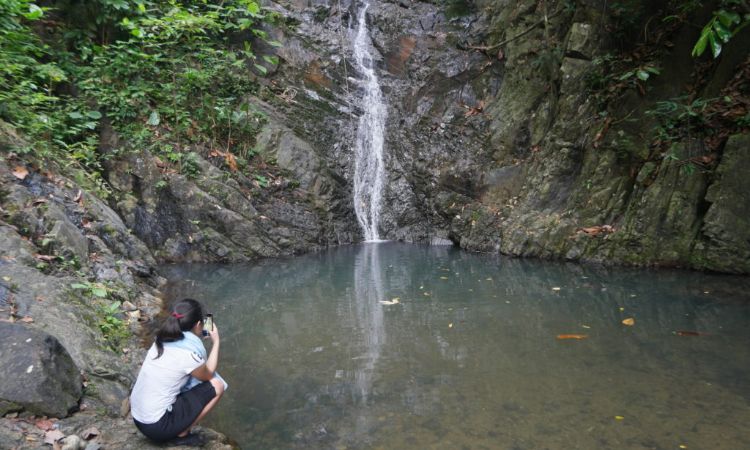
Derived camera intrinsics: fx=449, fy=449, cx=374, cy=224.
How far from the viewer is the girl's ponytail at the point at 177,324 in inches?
101

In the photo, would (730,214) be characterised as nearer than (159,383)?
No

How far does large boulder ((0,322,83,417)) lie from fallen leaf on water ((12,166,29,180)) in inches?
134

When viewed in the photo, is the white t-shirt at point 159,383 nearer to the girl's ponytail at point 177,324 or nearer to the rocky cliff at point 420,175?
the girl's ponytail at point 177,324

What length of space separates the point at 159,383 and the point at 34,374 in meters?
0.68

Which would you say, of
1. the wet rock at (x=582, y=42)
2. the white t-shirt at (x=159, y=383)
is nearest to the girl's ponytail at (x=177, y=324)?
the white t-shirt at (x=159, y=383)

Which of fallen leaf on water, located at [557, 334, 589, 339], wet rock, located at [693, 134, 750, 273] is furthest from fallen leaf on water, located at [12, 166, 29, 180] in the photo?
wet rock, located at [693, 134, 750, 273]

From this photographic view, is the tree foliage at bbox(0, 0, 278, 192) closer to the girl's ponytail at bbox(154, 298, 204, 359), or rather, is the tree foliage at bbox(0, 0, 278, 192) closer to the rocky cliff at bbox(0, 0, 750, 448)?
the rocky cliff at bbox(0, 0, 750, 448)

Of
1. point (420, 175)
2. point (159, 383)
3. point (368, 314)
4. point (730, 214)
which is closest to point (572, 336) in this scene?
point (368, 314)

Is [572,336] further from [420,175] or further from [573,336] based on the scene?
[420,175]

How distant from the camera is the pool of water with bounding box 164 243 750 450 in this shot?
320cm

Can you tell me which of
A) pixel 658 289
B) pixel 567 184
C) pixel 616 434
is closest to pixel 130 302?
pixel 616 434

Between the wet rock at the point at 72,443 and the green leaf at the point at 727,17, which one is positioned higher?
the green leaf at the point at 727,17

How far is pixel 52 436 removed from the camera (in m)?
2.38

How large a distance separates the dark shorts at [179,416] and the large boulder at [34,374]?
482 millimetres
